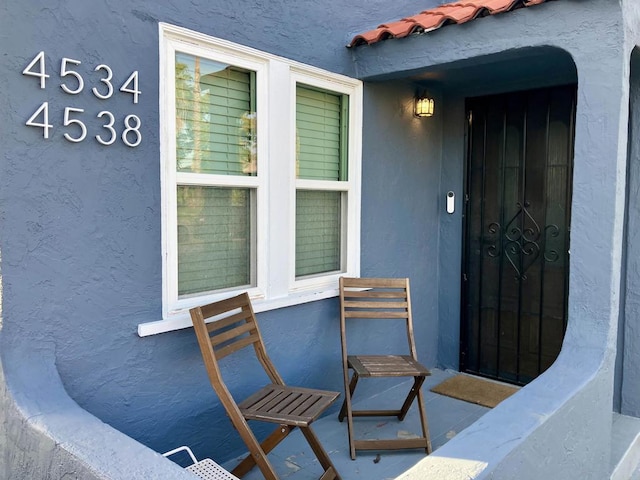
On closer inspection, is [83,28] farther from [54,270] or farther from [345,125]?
[345,125]

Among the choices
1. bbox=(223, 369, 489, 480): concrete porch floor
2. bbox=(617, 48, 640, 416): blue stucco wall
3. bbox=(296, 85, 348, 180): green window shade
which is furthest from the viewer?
bbox=(617, 48, 640, 416): blue stucco wall

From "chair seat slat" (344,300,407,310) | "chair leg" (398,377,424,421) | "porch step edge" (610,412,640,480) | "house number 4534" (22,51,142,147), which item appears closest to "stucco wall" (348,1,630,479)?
"porch step edge" (610,412,640,480)

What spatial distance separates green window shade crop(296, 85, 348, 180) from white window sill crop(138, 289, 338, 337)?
2.89 ft

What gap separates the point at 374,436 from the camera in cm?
384

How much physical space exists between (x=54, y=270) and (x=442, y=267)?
12.2 ft

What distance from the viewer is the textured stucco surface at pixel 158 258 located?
229cm

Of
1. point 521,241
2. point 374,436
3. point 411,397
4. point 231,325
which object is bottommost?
point 374,436

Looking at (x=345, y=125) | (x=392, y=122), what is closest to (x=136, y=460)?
(x=345, y=125)

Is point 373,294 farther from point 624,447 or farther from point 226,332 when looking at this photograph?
point 624,447

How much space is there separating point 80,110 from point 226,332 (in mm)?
1416

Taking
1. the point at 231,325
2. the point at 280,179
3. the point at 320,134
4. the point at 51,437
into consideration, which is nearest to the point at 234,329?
the point at 231,325

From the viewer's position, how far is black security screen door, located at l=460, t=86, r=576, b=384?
461 cm

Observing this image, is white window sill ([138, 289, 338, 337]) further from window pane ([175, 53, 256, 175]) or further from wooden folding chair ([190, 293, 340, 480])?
window pane ([175, 53, 256, 175])

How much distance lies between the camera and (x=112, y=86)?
2.67m
